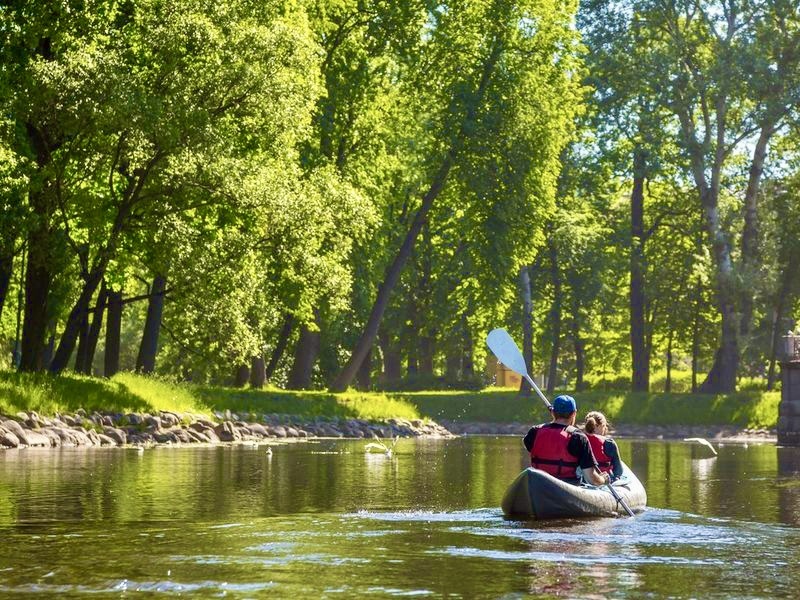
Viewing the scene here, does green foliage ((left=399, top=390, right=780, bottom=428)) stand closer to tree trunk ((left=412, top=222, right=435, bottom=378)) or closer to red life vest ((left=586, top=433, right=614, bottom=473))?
tree trunk ((left=412, top=222, right=435, bottom=378))

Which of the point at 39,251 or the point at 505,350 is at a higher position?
the point at 39,251

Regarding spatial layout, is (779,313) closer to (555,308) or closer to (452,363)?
(555,308)

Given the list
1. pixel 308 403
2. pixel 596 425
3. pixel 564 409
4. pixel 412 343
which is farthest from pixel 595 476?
pixel 412 343

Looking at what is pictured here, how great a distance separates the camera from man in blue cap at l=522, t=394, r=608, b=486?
18.1 m

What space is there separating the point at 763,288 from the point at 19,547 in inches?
1953

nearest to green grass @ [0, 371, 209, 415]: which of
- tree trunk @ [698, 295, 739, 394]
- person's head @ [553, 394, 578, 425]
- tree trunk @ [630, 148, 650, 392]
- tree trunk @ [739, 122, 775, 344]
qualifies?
person's head @ [553, 394, 578, 425]

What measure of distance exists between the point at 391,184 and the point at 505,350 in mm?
33636

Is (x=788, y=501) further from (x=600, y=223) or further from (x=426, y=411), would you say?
(x=600, y=223)

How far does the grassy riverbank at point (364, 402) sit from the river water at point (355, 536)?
667 cm

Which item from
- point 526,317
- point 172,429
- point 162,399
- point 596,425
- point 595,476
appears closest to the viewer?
point 595,476

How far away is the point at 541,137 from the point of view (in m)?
54.2

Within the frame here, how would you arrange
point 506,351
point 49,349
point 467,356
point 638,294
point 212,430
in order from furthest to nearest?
point 467,356 → point 638,294 → point 49,349 → point 212,430 → point 506,351

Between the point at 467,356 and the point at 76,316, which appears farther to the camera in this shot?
the point at 467,356

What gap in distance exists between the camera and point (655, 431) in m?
58.1
